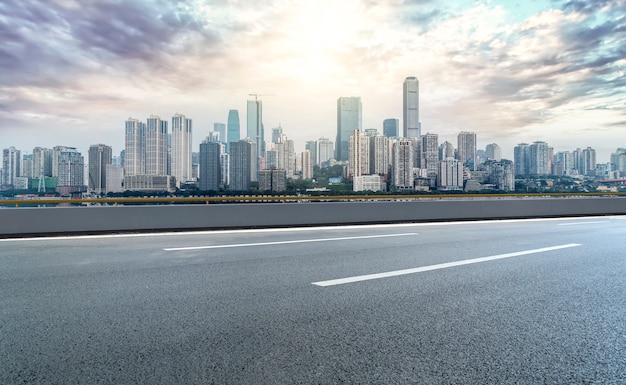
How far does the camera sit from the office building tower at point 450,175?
22.4 meters

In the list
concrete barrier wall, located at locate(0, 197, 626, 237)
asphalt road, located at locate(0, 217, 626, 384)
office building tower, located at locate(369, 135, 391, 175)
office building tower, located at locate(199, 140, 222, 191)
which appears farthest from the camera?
office building tower, located at locate(369, 135, 391, 175)

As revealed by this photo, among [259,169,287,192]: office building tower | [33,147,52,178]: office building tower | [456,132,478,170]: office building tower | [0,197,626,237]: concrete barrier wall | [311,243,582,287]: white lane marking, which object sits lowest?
[311,243,582,287]: white lane marking

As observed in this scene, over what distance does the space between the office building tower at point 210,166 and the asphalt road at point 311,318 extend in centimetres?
906

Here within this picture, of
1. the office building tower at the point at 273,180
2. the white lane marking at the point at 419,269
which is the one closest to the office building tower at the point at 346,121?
the office building tower at the point at 273,180

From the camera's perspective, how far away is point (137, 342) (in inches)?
147

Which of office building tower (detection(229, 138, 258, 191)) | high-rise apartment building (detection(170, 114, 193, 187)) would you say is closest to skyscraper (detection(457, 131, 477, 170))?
office building tower (detection(229, 138, 258, 191))

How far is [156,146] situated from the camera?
24.7 m

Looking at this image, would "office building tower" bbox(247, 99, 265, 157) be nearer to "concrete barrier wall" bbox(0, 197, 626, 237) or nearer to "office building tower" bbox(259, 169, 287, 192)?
"office building tower" bbox(259, 169, 287, 192)

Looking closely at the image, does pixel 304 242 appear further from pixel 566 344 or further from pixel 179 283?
pixel 566 344

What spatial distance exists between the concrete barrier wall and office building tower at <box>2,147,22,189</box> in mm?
3378

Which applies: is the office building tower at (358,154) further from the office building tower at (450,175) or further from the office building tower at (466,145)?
the office building tower at (466,145)

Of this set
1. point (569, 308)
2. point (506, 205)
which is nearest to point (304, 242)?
point (569, 308)

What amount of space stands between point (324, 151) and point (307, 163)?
21.4 ft

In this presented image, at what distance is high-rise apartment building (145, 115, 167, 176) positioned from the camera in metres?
20.7
